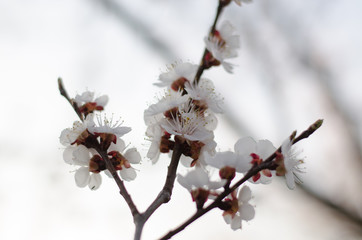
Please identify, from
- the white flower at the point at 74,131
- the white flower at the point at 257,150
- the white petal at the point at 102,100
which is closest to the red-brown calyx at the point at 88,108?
the white petal at the point at 102,100

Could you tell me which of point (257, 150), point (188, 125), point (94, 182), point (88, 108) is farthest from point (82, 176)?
point (257, 150)

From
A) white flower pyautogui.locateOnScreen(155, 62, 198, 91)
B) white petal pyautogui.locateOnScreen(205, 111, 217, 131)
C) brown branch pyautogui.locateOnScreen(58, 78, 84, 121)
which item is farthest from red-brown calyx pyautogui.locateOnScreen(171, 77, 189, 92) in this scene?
brown branch pyautogui.locateOnScreen(58, 78, 84, 121)

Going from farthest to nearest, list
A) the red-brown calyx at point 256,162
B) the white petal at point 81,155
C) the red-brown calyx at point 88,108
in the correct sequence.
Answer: the red-brown calyx at point 88,108 → the white petal at point 81,155 → the red-brown calyx at point 256,162

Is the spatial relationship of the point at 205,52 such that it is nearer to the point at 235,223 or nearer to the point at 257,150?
the point at 257,150

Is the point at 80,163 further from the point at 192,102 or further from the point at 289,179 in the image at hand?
the point at 289,179

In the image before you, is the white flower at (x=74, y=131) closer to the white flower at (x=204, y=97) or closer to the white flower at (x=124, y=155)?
the white flower at (x=124, y=155)

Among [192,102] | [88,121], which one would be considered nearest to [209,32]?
[192,102]
